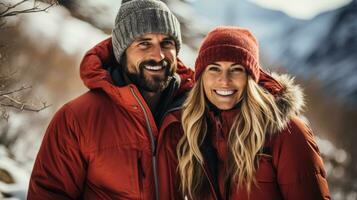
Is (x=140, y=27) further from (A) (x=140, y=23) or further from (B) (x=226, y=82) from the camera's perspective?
(B) (x=226, y=82)

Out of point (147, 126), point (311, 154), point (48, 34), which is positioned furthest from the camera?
point (48, 34)

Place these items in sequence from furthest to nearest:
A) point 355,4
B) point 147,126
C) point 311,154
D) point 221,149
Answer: point 355,4, point 147,126, point 221,149, point 311,154

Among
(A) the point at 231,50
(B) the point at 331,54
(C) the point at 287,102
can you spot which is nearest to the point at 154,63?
(A) the point at 231,50

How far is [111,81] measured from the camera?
2.29 meters

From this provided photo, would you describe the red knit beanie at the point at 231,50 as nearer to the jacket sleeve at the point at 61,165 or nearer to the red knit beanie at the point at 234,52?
the red knit beanie at the point at 234,52

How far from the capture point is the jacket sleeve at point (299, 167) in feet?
6.18

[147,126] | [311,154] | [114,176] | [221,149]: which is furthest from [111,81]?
[311,154]

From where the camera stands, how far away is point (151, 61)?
2371 mm

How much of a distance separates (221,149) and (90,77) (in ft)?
2.42

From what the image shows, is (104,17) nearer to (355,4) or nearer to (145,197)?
(355,4)

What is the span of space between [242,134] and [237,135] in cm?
2

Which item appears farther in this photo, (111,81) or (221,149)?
(111,81)

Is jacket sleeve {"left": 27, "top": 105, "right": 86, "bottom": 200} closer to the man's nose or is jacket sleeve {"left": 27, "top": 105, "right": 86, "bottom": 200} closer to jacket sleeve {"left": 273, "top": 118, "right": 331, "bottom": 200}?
the man's nose

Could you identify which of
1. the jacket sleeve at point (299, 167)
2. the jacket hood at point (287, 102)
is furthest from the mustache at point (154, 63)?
the jacket sleeve at point (299, 167)
